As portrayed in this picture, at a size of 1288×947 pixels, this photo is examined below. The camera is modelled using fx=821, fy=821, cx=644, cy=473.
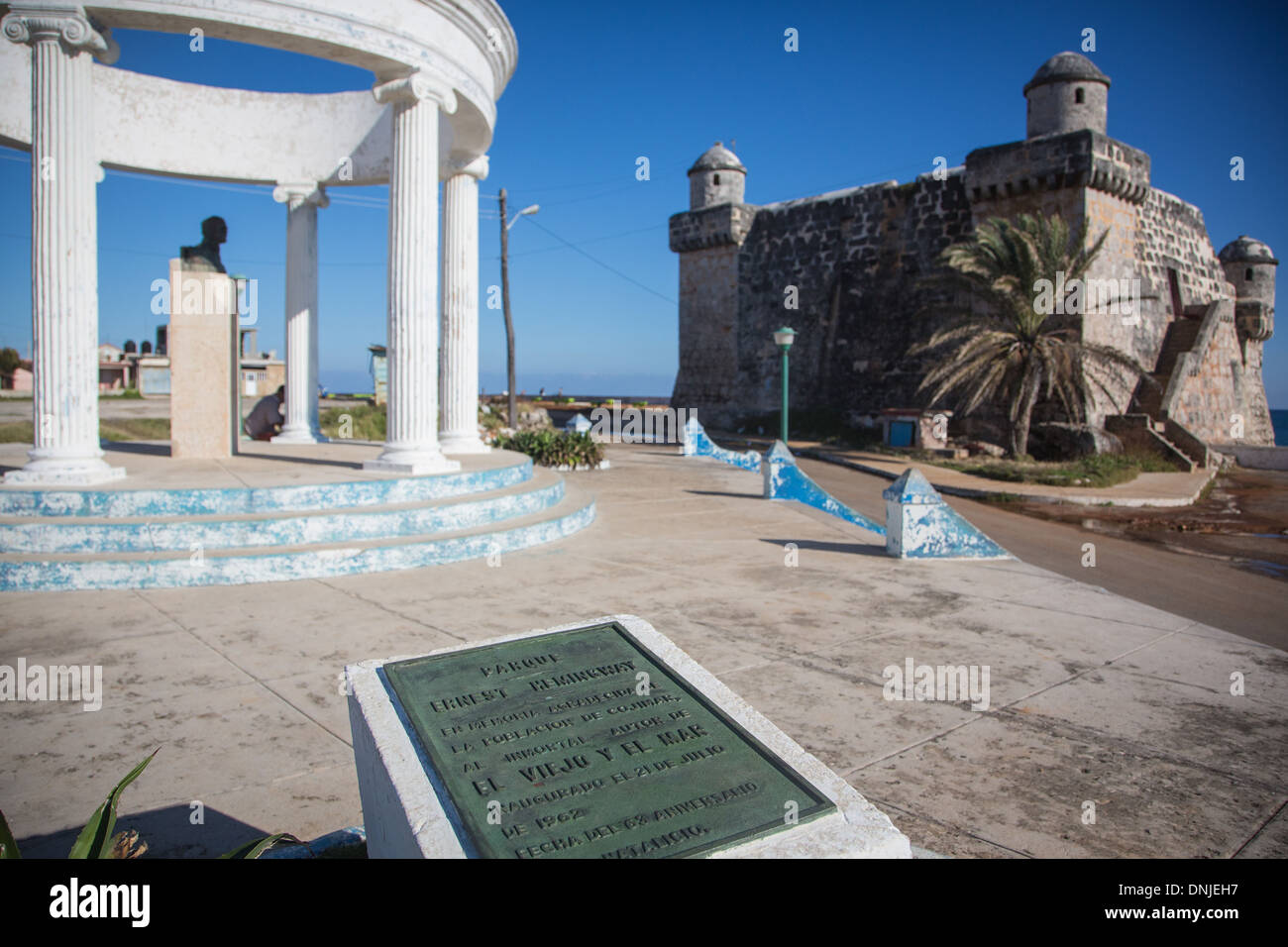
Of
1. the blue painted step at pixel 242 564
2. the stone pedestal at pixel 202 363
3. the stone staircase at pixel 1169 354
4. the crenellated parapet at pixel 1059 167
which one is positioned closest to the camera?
the blue painted step at pixel 242 564

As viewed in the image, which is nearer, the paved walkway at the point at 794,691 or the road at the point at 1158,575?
the paved walkway at the point at 794,691

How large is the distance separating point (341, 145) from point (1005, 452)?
17954 millimetres

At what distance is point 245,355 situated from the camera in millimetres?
46219

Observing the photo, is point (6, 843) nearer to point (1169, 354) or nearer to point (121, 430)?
point (121, 430)

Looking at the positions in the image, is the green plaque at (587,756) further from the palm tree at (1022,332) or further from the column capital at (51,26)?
the palm tree at (1022,332)

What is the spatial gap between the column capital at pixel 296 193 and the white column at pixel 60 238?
15.2 feet

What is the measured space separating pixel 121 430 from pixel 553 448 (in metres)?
8.81

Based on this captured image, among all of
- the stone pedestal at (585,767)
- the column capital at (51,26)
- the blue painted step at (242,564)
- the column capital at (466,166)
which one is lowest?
the blue painted step at (242,564)

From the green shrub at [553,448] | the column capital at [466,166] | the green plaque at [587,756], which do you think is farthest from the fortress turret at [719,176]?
the green plaque at [587,756]

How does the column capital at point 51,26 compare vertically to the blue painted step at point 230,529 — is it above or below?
above

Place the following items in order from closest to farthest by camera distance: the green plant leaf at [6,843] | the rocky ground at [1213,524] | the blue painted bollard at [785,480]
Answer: the green plant leaf at [6,843] < the rocky ground at [1213,524] < the blue painted bollard at [785,480]

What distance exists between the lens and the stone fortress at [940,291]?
875 inches

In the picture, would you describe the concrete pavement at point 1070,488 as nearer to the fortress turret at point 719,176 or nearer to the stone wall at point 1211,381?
the stone wall at point 1211,381
